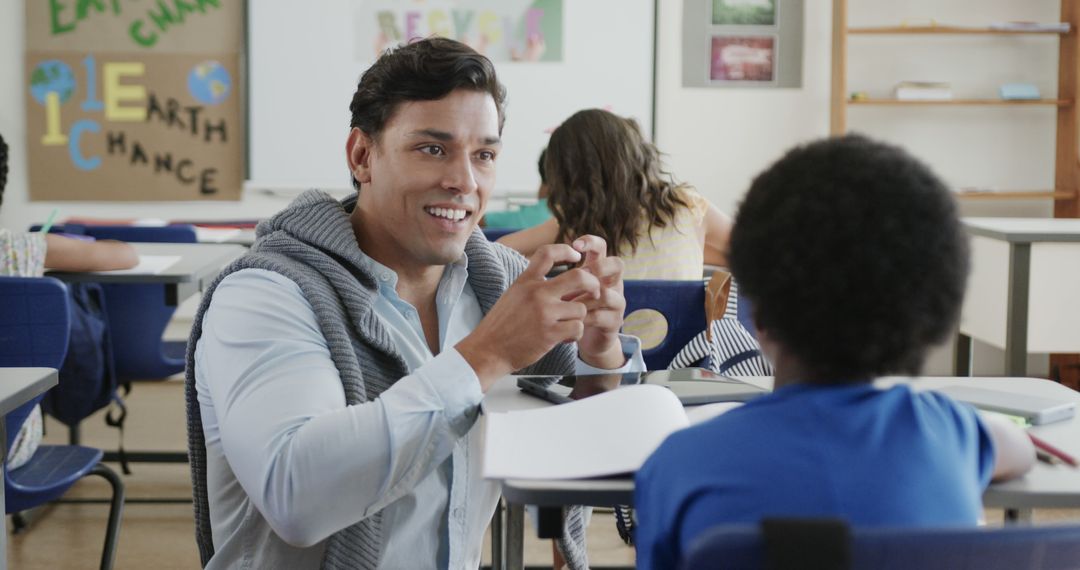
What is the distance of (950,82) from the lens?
5.17 meters

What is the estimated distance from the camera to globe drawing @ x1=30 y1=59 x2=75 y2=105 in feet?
16.6

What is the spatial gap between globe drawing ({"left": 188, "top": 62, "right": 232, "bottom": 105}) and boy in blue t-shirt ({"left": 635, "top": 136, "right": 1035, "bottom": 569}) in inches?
182

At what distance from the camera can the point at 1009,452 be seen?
96 centimetres

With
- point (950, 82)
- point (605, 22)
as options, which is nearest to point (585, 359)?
point (605, 22)

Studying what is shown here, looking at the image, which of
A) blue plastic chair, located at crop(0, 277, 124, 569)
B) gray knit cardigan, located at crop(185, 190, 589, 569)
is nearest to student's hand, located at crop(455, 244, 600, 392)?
gray knit cardigan, located at crop(185, 190, 589, 569)

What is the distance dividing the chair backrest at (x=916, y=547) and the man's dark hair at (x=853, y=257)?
175mm

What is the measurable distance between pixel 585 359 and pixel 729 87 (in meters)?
3.94

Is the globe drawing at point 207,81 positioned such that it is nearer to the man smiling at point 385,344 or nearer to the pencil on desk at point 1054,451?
the man smiling at point 385,344

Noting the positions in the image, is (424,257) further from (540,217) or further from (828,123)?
(828,123)

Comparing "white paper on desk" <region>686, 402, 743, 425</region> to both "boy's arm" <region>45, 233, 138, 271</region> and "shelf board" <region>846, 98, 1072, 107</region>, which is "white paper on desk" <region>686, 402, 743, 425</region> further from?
"shelf board" <region>846, 98, 1072, 107</region>

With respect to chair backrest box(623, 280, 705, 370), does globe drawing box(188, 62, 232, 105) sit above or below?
above

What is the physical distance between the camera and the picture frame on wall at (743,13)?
17.0 ft

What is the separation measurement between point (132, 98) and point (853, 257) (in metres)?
4.84

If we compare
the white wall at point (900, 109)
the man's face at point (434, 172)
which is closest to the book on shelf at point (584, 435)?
the man's face at point (434, 172)
